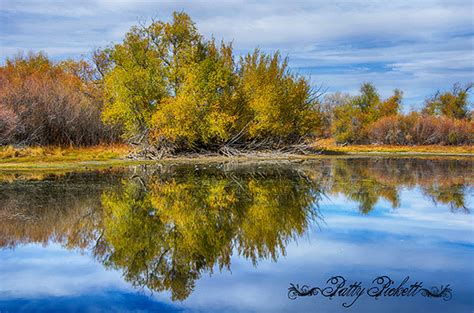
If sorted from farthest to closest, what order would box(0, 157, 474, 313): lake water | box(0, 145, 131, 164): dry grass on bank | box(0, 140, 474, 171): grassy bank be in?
box(0, 145, 131, 164): dry grass on bank, box(0, 140, 474, 171): grassy bank, box(0, 157, 474, 313): lake water

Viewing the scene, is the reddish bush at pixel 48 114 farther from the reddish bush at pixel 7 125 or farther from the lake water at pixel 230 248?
the lake water at pixel 230 248

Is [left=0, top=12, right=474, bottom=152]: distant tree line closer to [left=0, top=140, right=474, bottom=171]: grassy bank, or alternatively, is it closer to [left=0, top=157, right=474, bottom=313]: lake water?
[left=0, top=140, right=474, bottom=171]: grassy bank

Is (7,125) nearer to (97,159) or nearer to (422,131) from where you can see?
(97,159)

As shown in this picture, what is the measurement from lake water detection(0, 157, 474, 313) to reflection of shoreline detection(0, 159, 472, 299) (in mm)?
36

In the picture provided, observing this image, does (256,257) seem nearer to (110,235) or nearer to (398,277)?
(398,277)

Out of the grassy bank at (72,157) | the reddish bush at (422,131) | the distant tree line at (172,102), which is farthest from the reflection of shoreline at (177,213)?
the reddish bush at (422,131)

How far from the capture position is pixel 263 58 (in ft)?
143

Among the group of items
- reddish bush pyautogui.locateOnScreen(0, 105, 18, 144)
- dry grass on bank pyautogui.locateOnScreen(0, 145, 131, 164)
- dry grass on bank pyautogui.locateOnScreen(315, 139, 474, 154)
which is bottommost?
dry grass on bank pyautogui.locateOnScreen(315, 139, 474, 154)

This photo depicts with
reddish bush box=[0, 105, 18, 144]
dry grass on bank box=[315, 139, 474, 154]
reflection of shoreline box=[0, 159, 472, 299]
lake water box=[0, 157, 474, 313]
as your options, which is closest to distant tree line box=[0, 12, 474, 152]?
reddish bush box=[0, 105, 18, 144]

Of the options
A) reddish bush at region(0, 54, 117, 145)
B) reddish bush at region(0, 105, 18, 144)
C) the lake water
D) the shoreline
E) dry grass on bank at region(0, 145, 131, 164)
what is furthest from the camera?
reddish bush at region(0, 54, 117, 145)

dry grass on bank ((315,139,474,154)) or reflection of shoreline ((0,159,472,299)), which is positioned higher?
reflection of shoreline ((0,159,472,299))

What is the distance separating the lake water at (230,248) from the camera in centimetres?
767

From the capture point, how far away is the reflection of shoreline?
9820 mm

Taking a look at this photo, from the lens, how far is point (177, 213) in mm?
13891
